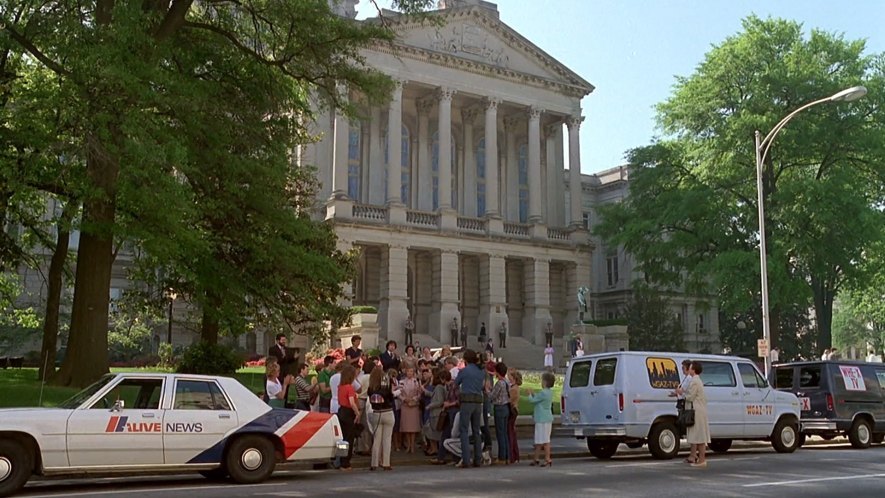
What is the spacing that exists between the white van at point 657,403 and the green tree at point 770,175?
18.8m

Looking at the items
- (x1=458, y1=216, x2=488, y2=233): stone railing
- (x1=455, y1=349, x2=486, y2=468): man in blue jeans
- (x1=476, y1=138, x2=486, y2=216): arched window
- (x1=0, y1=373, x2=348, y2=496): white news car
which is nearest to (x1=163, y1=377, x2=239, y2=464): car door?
(x1=0, y1=373, x2=348, y2=496): white news car

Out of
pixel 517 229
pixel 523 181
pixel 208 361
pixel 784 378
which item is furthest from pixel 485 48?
pixel 784 378

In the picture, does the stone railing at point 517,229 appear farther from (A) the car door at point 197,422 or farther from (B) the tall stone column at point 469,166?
(A) the car door at point 197,422

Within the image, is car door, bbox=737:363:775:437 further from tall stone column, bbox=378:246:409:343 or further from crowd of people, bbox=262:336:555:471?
tall stone column, bbox=378:246:409:343

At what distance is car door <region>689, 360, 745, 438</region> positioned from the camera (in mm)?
16422

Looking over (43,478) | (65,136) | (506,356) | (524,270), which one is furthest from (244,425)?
(524,270)

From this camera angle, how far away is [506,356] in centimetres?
5066

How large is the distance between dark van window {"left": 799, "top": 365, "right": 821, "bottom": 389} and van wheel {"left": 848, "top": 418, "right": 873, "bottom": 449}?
1.23 m

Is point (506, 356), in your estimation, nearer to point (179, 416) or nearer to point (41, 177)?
point (41, 177)

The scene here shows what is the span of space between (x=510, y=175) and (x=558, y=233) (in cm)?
665

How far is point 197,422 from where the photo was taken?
11.7 m

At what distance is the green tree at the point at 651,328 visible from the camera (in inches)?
1975

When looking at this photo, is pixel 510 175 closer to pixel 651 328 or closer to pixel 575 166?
pixel 575 166

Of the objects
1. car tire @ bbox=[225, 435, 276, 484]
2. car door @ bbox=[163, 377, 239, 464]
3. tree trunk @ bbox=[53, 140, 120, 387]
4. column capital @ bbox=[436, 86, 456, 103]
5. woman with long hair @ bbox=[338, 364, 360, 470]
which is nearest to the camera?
car door @ bbox=[163, 377, 239, 464]
